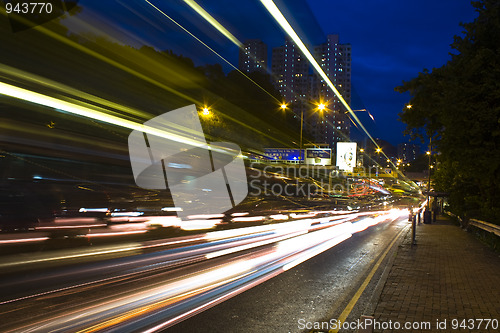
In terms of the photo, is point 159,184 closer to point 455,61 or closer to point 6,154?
point 6,154

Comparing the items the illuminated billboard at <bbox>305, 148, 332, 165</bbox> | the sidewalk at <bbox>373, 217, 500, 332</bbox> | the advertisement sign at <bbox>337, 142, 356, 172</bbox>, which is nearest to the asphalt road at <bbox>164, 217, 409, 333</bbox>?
the sidewalk at <bbox>373, 217, 500, 332</bbox>

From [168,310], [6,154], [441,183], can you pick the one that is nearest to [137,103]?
[6,154]

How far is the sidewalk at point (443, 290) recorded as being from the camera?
566 centimetres

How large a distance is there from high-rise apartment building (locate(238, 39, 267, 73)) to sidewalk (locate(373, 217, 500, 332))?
4975cm

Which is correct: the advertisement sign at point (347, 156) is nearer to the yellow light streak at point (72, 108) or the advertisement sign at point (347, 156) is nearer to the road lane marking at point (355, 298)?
the yellow light streak at point (72, 108)

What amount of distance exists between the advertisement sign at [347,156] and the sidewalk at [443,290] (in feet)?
82.1

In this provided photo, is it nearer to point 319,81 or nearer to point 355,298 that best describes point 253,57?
point 355,298

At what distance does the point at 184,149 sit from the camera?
18062 millimetres

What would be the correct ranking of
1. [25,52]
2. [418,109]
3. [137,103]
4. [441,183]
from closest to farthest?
1. [25,52]
2. [418,109]
3. [137,103]
4. [441,183]

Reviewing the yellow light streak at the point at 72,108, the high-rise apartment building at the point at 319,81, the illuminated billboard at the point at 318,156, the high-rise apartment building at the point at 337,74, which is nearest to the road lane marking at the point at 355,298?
the yellow light streak at the point at 72,108

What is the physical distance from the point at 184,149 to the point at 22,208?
7550 mm

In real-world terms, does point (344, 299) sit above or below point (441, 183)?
below

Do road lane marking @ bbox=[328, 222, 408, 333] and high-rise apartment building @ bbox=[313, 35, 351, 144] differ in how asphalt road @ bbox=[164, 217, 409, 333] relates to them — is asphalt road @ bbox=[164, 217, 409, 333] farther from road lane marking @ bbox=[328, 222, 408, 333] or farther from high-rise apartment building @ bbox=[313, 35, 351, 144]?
high-rise apartment building @ bbox=[313, 35, 351, 144]

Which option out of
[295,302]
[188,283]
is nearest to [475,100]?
[295,302]
